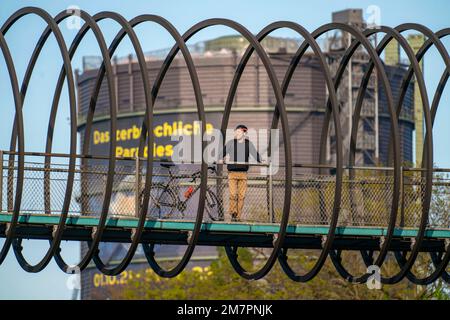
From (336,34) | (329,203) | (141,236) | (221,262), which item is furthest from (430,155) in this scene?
(336,34)

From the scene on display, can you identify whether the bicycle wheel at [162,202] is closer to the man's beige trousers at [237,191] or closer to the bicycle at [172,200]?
the bicycle at [172,200]

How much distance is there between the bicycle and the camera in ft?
111

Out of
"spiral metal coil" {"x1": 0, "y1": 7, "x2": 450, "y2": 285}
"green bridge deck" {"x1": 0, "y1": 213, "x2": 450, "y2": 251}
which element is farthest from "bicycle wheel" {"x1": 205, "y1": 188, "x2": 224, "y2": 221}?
"spiral metal coil" {"x1": 0, "y1": 7, "x2": 450, "y2": 285}

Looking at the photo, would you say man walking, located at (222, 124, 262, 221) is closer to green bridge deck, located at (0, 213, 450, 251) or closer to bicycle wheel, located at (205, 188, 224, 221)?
bicycle wheel, located at (205, 188, 224, 221)

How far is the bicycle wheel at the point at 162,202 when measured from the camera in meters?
34.3

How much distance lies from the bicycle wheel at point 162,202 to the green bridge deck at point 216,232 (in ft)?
2.45

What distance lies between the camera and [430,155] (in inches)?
1308

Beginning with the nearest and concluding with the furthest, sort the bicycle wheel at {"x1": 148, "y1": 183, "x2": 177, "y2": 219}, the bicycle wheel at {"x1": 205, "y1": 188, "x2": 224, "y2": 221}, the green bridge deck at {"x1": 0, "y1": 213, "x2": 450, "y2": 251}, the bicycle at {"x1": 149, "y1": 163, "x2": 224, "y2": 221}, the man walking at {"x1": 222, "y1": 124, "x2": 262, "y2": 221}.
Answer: the green bridge deck at {"x1": 0, "y1": 213, "x2": 450, "y2": 251} → the bicycle wheel at {"x1": 205, "y1": 188, "x2": 224, "y2": 221} → the bicycle at {"x1": 149, "y1": 163, "x2": 224, "y2": 221} → the man walking at {"x1": 222, "y1": 124, "x2": 262, "y2": 221} → the bicycle wheel at {"x1": 148, "y1": 183, "x2": 177, "y2": 219}

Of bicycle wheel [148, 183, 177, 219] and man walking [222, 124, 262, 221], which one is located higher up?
man walking [222, 124, 262, 221]

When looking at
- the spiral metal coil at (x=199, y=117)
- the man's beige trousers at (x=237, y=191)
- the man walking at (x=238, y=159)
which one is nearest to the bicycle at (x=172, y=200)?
the man's beige trousers at (x=237, y=191)

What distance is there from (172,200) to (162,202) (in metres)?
0.27

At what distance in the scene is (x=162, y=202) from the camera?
3447 cm
